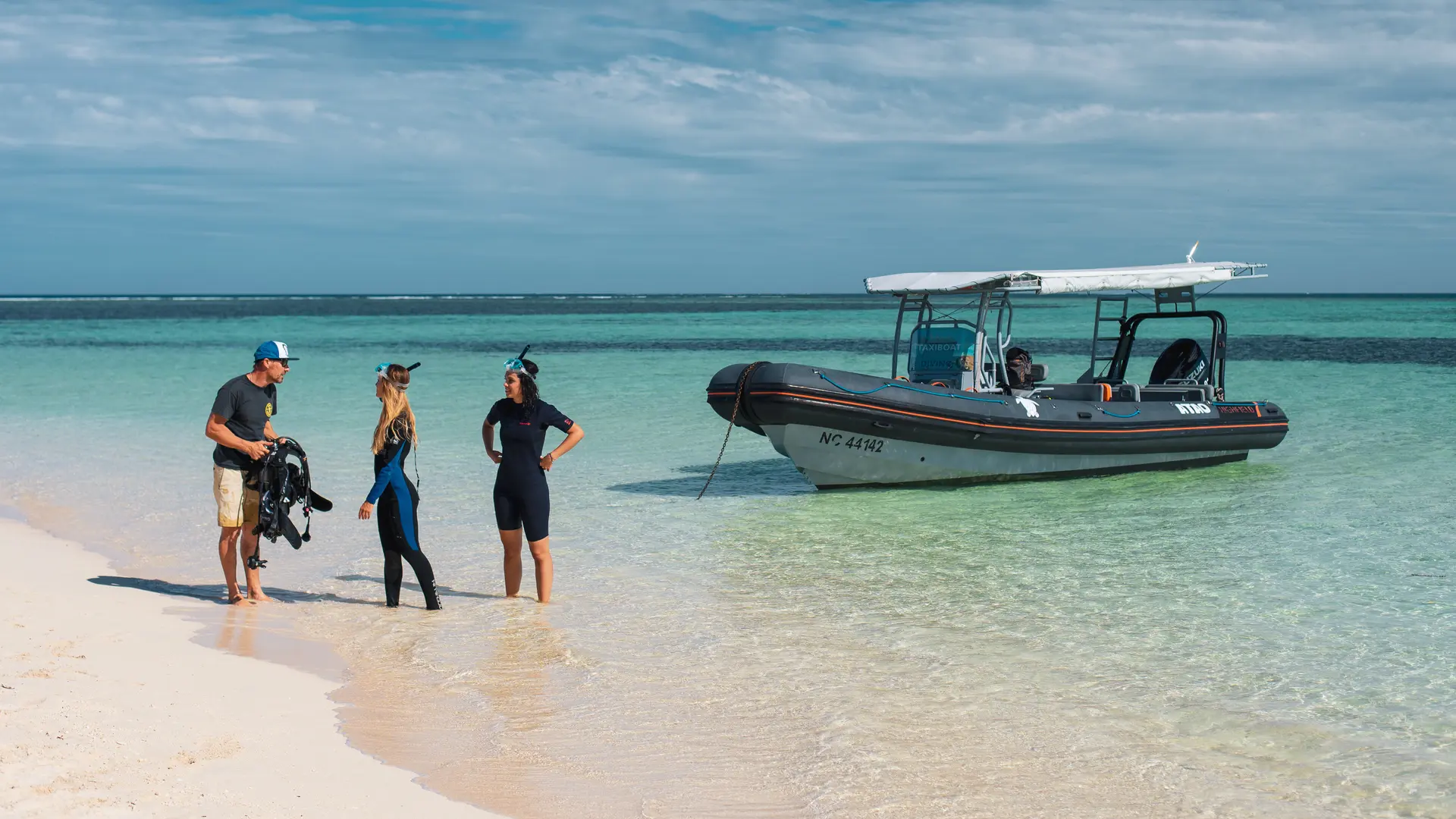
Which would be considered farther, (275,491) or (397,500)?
(275,491)

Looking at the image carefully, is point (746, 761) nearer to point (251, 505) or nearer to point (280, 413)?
point (251, 505)

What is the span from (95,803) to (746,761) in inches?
83.6

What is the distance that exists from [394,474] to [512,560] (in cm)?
90

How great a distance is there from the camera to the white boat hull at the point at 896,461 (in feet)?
36.4

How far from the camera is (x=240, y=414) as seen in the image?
263 inches

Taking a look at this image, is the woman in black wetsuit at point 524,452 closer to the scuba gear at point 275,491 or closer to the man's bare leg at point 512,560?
the man's bare leg at point 512,560

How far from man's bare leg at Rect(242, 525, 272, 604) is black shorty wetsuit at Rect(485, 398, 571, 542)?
135 cm

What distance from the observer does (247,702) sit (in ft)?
16.7

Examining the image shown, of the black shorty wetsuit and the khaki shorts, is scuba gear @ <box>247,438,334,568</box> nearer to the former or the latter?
the khaki shorts

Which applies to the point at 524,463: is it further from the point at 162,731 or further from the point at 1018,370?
the point at 1018,370

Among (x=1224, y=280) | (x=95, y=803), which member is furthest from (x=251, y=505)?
(x=1224, y=280)

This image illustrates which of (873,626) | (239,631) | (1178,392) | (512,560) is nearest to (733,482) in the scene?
(1178,392)

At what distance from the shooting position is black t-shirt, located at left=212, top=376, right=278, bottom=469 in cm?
662

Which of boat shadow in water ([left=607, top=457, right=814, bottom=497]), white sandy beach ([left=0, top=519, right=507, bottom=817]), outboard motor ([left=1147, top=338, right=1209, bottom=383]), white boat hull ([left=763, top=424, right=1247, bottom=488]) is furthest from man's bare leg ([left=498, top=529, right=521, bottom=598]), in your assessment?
outboard motor ([left=1147, top=338, right=1209, bottom=383])
